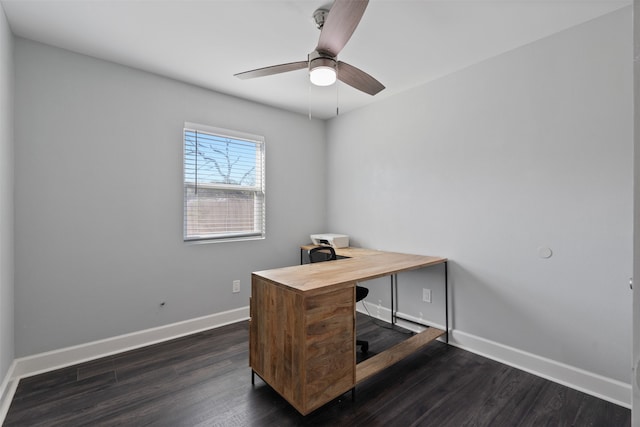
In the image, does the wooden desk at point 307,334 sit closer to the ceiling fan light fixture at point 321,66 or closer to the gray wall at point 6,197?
the ceiling fan light fixture at point 321,66

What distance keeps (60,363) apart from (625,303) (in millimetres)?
3939

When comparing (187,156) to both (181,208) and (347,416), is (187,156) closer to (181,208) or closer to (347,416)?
(181,208)

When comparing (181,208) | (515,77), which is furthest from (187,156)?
(515,77)

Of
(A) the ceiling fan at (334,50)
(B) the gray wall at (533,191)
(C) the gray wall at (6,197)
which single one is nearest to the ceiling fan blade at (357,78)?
(A) the ceiling fan at (334,50)

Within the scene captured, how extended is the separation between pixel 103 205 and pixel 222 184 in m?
1.05

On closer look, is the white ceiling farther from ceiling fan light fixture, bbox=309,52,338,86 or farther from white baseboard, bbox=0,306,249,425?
white baseboard, bbox=0,306,249,425

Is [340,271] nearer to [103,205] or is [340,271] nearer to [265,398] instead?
[265,398]

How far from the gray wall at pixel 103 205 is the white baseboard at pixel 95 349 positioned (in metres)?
0.06

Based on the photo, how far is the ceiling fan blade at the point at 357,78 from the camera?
1895mm

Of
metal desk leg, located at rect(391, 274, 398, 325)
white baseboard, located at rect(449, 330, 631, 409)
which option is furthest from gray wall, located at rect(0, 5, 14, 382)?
white baseboard, located at rect(449, 330, 631, 409)

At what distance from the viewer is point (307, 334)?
157 cm

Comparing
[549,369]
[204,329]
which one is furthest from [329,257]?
[549,369]

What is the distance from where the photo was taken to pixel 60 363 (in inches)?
86.3

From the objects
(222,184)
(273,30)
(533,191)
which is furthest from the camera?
(222,184)
